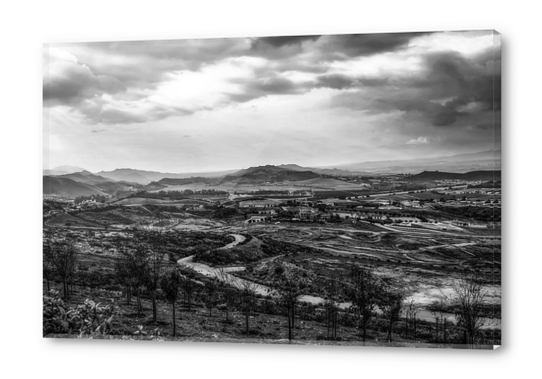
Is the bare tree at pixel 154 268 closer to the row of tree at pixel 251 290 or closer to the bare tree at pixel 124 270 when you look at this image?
the row of tree at pixel 251 290

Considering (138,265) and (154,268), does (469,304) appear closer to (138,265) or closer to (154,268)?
(154,268)

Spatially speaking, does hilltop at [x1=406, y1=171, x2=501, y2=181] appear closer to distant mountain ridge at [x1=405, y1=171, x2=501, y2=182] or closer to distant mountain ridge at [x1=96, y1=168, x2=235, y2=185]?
distant mountain ridge at [x1=405, y1=171, x2=501, y2=182]

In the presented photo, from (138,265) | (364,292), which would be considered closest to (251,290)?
(364,292)

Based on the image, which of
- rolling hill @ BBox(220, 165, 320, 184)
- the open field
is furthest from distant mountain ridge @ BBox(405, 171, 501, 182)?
rolling hill @ BBox(220, 165, 320, 184)

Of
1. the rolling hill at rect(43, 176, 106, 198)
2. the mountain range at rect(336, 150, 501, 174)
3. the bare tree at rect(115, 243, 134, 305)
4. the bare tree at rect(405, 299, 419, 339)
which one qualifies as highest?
the mountain range at rect(336, 150, 501, 174)

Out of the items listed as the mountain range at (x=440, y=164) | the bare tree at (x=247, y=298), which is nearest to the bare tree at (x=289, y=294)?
the bare tree at (x=247, y=298)

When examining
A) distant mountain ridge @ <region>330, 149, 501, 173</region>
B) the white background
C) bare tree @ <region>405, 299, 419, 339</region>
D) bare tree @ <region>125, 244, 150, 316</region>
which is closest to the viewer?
the white background
